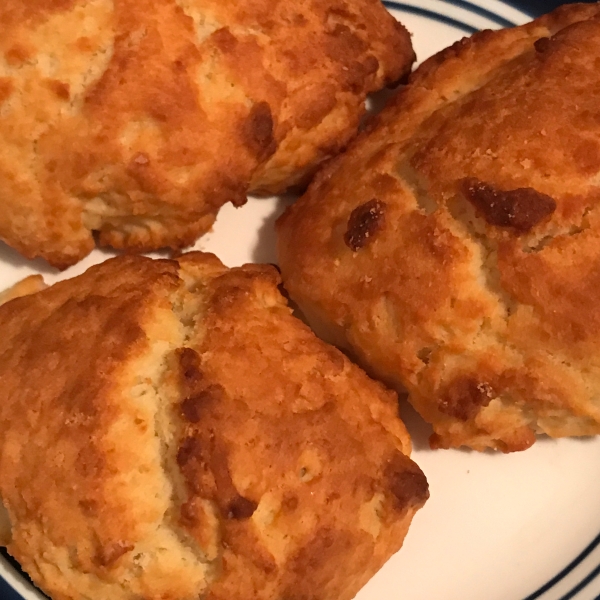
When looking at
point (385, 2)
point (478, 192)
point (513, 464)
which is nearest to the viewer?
point (478, 192)

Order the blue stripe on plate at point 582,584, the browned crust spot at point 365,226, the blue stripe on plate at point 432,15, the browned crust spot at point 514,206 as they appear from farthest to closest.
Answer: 1. the blue stripe on plate at point 432,15
2. the blue stripe on plate at point 582,584
3. the browned crust spot at point 365,226
4. the browned crust spot at point 514,206

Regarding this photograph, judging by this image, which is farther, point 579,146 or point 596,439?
point 596,439

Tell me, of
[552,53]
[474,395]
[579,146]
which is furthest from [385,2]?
[474,395]

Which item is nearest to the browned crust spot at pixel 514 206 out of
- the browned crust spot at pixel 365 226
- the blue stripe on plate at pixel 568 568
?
the browned crust spot at pixel 365 226

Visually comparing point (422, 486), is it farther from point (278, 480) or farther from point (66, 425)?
point (66, 425)

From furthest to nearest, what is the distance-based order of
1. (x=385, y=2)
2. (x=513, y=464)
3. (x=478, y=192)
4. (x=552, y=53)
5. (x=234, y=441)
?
(x=385, y=2) < (x=513, y=464) < (x=552, y=53) < (x=478, y=192) < (x=234, y=441)

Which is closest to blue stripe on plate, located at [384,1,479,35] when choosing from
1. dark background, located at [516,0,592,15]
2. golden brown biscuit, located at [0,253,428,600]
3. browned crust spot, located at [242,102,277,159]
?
dark background, located at [516,0,592,15]

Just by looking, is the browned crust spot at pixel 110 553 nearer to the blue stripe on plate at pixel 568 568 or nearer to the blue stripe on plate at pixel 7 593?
the blue stripe on plate at pixel 7 593

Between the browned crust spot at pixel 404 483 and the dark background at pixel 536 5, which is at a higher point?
the dark background at pixel 536 5
